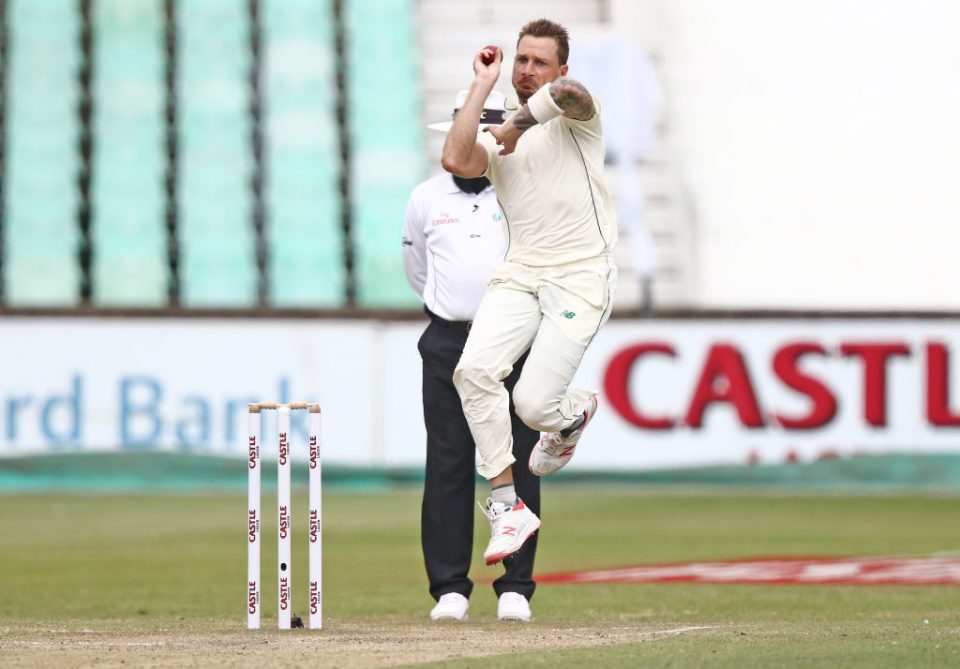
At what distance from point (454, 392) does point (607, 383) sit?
8147mm

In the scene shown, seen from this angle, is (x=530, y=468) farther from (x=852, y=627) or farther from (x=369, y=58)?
(x=369, y=58)

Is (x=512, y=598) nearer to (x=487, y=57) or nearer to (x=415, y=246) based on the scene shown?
(x=415, y=246)

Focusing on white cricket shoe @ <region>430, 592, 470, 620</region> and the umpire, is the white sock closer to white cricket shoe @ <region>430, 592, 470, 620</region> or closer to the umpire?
the umpire

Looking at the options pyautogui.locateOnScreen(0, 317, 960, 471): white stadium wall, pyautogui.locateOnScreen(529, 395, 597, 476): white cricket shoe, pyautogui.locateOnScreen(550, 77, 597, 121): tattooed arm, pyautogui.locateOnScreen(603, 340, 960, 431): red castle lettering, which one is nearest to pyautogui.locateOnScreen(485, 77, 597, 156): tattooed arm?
pyautogui.locateOnScreen(550, 77, 597, 121): tattooed arm

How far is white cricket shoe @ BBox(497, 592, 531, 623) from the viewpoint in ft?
22.3

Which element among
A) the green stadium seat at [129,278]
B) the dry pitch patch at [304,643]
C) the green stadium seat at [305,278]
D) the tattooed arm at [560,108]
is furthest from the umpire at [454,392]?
the green stadium seat at [129,278]

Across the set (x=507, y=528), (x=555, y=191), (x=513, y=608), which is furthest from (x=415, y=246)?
(x=513, y=608)

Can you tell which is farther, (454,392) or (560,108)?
(454,392)

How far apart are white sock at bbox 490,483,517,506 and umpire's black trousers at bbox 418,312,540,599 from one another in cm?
45

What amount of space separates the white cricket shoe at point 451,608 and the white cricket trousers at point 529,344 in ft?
2.09

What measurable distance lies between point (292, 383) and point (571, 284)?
28.4 ft

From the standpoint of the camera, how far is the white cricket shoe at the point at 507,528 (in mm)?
6336

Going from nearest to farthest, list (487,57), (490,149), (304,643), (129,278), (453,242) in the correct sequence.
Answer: (304,643) → (487,57) → (490,149) → (453,242) → (129,278)

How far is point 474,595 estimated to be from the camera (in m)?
8.91
